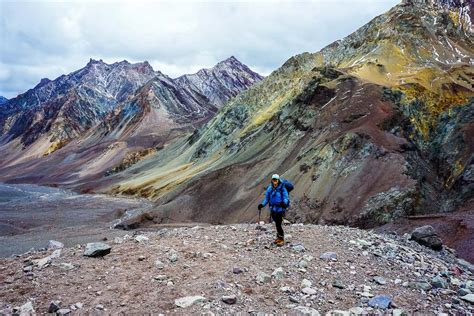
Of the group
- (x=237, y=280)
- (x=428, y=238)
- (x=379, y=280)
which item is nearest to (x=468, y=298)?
(x=379, y=280)

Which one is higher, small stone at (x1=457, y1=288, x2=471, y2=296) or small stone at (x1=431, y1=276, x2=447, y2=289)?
small stone at (x1=431, y1=276, x2=447, y2=289)

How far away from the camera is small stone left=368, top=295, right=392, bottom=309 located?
32.9ft

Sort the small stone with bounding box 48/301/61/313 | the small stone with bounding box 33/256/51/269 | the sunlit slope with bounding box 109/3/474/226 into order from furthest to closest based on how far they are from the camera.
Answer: the sunlit slope with bounding box 109/3/474/226 < the small stone with bounding box 33/256/51/269 < the small stone with bounding box 48/301/61/313

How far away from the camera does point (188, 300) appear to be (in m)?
10.1

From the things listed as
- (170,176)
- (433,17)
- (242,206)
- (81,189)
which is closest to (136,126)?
(81,189)

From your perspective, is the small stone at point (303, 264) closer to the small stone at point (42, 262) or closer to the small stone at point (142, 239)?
the small stone at point (142, 239)

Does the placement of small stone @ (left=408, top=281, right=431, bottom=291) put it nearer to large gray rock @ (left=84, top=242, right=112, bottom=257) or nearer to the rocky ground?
the rocky ground

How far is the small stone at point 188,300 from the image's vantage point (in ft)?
32.8

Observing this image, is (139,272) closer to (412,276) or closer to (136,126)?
(412,276)

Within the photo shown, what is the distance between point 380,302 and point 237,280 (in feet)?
12.2

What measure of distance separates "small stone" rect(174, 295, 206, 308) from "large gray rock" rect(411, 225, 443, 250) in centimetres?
1104

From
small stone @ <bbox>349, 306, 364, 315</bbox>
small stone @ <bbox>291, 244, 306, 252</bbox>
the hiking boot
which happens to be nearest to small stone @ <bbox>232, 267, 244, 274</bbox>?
small stone @ <bbox>291, 244, 306, 252</bbox>

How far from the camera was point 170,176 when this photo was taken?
93.0 meters

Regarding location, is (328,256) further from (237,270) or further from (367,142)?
(367,142)
